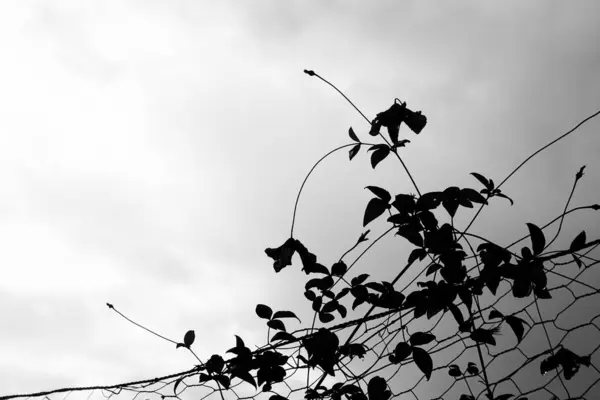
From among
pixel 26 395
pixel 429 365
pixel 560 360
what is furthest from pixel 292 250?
pixel 26 395

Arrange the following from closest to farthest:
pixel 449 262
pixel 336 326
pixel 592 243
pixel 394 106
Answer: pixel 592 243 → pixel 449 262 → pixel 394 106 → pixel 336 326

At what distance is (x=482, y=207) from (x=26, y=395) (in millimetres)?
1977

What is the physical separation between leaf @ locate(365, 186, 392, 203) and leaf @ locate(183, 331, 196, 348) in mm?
975

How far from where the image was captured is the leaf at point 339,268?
1393 millimetres

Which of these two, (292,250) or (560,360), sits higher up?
(292,250)

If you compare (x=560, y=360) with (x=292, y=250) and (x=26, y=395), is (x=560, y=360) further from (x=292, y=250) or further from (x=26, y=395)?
(x=26, y=395)

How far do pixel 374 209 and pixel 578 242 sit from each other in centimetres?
54

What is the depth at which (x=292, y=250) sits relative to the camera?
4.43 feet

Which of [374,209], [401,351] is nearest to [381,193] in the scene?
[374,209]

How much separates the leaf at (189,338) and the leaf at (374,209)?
908mm

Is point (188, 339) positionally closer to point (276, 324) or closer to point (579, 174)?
point (276, 324)

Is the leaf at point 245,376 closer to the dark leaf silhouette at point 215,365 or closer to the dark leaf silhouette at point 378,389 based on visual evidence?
the dark leaf silhouette at point 215,365

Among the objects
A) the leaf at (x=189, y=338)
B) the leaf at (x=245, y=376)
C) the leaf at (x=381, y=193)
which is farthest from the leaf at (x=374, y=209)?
the leaf at (x=189, y=338)

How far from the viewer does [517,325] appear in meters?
1.11
